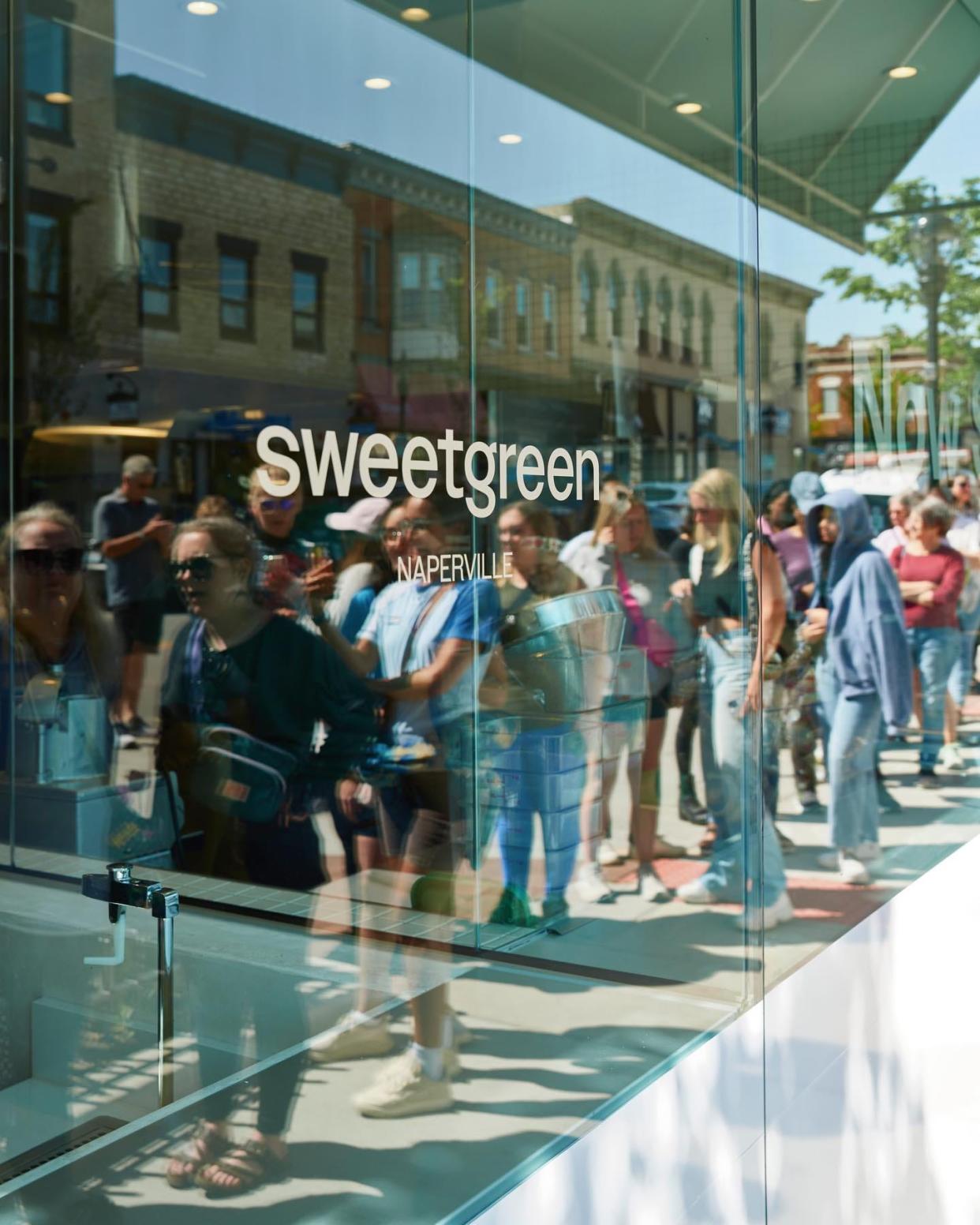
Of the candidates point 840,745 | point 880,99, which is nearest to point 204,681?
point 840,745

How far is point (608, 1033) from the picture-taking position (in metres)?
2.56

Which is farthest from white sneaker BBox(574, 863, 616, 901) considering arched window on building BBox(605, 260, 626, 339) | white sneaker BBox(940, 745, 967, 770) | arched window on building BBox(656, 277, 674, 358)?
white sneaker BBox(940, 745, 967, 770)

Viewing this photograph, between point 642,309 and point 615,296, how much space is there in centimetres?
15

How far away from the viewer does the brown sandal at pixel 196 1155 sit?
171 cm

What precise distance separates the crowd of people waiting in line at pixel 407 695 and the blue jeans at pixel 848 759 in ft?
0.12

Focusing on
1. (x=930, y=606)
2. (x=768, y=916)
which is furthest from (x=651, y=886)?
(x=930, y=606)

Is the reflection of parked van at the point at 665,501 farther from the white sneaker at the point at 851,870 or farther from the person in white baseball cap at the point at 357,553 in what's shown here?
the white sneaker at the point at 851,870

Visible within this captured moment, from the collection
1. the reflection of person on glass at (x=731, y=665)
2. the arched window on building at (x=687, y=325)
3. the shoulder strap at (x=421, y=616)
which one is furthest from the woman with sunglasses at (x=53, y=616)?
the arched window on building at (x=687, y=325)

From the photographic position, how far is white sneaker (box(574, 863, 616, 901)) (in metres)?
2.76

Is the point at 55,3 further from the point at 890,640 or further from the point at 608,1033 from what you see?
the point at 608,1033

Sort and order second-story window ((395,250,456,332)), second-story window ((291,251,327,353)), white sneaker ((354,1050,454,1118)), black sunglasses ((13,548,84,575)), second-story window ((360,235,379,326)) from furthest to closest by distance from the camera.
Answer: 1. second-story window ((291,251,327,353))
2. second-story window ((360,235,379,326))
3. second-story window ((395,250,456,332))
4. black sunglasses ((13,548,84,575))
5. white sneaker ((354,1050,454,1118))

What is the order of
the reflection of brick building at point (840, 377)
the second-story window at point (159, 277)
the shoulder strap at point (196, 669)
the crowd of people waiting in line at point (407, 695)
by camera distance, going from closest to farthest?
the crowd of people waiting in line at point (407, 695)
the shoulder strap at point (196, 669)
the reflection of brick building at point (840, 377)
the second-story window at point (159, 277)

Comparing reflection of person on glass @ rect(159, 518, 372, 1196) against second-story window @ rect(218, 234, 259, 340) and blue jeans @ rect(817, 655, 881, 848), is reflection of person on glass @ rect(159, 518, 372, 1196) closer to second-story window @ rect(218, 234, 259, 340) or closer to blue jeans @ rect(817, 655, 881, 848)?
blue jeans @ rect(817, 655, 881, 848)

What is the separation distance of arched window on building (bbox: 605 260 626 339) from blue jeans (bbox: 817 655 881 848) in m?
1.24
